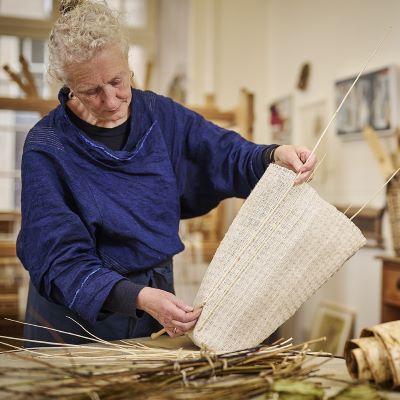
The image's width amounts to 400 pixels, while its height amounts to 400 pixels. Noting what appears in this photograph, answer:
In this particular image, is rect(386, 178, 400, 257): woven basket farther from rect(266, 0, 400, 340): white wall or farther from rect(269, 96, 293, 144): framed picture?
rect(269, 96, 293, 144): framed picture

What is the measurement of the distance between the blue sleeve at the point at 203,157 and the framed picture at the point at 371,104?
191 centimetres

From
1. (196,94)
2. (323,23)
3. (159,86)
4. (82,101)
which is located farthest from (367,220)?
(159,86)

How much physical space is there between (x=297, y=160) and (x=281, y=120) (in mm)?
3285

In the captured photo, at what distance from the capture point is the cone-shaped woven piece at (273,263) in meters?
1.19

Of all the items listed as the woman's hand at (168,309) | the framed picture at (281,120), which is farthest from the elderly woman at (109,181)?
the framed picture at (281,120)

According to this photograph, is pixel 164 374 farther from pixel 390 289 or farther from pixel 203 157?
pixel 390 289

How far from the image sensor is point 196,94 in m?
4.98

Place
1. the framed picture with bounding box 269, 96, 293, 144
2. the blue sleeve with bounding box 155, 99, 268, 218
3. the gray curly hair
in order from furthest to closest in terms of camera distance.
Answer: the framed picture with bounding box 269, 96, 293, 144, the blue sleeve with bounding box 155, 99, 268, 218, the gray curly hair

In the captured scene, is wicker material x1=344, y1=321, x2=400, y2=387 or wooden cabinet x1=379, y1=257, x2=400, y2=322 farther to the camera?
wooden cabinet x1=379, y1=257, x2=400, y2=322

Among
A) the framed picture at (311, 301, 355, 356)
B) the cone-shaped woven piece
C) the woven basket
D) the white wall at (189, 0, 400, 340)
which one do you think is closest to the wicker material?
the cone-shaped woven piece

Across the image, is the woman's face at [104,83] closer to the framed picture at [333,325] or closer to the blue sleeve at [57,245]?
the blue sleeve at [57,245]

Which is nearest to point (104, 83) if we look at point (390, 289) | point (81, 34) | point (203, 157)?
point (81, 34)

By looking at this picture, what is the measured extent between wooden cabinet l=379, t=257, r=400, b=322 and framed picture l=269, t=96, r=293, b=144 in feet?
5.53

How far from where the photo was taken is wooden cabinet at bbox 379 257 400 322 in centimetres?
284
